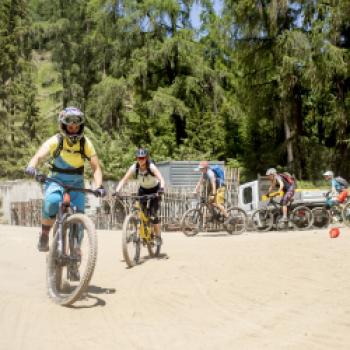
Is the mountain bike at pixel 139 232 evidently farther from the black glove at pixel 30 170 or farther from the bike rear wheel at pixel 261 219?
the bike rear wheel at pixel 261 219

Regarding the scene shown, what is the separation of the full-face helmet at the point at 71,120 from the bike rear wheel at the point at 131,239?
257 cm

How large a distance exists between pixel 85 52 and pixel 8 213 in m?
20.0

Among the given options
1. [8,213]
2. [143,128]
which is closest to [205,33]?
[143,128]

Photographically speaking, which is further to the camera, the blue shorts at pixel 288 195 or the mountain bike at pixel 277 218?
the mountain bike at pixel 277 218

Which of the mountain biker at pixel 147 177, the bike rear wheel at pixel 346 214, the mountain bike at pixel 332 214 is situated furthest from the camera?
the mountain bike at pixel 332 214

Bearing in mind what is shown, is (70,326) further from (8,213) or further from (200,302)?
(8,213)

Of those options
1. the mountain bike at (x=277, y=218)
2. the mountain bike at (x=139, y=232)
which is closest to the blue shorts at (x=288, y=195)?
the mountain bike at (x=277, y=218)

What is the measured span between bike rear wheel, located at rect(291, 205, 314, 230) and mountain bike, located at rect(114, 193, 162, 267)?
8865 mm

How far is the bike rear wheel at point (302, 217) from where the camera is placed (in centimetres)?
1758

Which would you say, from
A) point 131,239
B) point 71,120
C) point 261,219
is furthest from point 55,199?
point 261,219

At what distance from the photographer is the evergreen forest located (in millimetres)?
25875

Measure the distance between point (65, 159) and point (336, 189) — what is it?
12.2 metres

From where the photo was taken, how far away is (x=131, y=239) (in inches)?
349

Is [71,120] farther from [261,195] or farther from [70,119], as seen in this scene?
[261,195]
